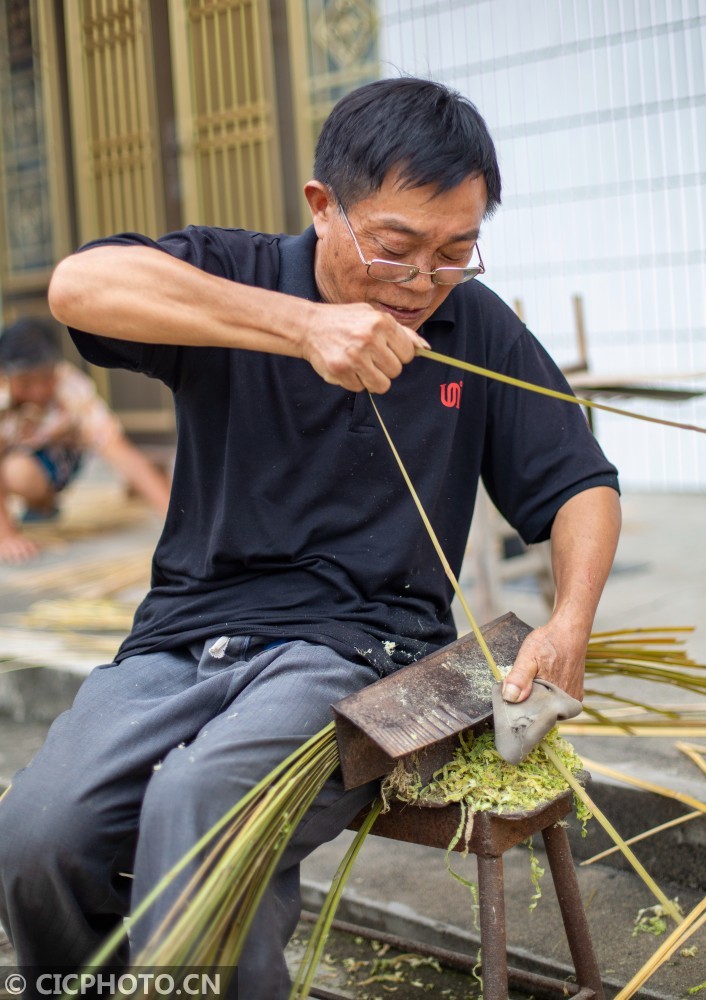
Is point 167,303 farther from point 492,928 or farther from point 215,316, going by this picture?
point 492,928

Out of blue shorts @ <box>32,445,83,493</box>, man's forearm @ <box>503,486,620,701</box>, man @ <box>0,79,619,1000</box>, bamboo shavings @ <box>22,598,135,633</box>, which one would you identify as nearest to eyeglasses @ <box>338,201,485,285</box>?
man @ <box>0,79,619,1000</box>

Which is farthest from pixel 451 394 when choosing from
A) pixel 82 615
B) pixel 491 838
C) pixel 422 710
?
pixel 82 615

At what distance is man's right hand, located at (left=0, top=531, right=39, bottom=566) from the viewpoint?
186 inches

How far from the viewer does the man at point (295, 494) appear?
1420 mm

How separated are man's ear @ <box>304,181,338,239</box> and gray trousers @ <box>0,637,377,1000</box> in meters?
0.62

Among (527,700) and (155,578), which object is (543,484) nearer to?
(527,700)

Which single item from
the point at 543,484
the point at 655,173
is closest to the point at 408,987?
the point at 543,484

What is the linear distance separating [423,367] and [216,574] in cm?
45

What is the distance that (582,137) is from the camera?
5012 millimetres

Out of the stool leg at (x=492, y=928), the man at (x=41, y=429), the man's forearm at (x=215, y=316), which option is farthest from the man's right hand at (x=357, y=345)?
the man at (x=41, y=429)

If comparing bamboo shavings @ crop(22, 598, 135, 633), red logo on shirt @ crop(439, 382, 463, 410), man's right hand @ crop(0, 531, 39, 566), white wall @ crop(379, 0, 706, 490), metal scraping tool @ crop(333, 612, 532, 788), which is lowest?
bamboo shavings @ crop(22, 598, 135, 633)

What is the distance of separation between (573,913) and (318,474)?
29.1 inches

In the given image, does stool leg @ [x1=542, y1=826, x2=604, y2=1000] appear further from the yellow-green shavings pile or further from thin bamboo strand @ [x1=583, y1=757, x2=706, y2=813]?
thin bamboo strand @ [x1=583, y1=757, x2=706, y2=813]

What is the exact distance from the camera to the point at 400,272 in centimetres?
156
